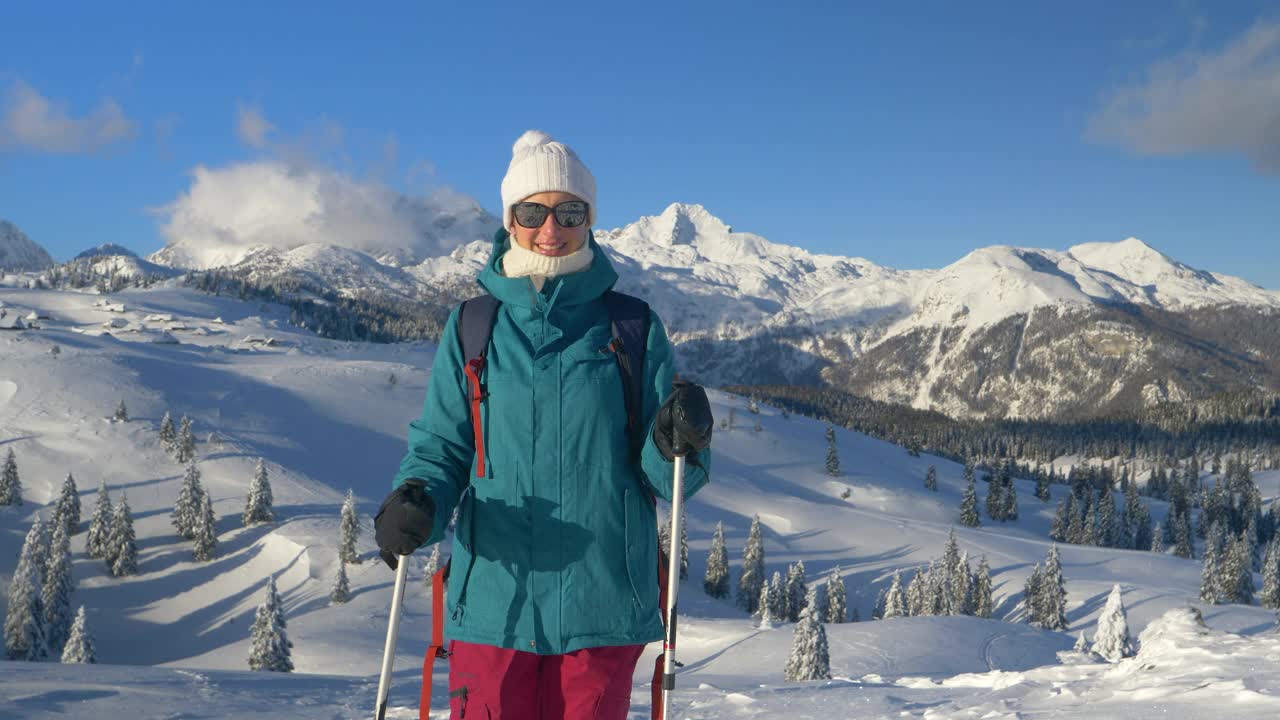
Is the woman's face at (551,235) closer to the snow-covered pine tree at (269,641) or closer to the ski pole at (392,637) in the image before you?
the ski pole at (392,637)

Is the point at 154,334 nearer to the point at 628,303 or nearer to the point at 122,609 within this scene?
the point at 122,609

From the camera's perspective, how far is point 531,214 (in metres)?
4.32

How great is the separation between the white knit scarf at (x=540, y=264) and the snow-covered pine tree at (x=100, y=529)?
6537cm

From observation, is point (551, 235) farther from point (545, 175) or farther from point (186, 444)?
point (186, 444)

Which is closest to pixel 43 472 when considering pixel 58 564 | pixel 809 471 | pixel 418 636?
pixel 58 564

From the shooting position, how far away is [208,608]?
178ft

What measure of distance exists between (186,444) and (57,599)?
34768 mm

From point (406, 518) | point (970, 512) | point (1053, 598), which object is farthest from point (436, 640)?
point (970, 512)

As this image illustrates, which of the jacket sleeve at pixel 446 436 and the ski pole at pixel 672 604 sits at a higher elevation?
the jacket sleeve at pixel 446 436

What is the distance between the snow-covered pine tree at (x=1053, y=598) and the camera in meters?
69.0

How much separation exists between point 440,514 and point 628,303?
1.39 metres

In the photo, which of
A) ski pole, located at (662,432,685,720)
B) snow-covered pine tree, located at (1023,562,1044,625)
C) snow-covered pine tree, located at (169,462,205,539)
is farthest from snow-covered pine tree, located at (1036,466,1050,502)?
ski pole, located at (662,432,685,720)

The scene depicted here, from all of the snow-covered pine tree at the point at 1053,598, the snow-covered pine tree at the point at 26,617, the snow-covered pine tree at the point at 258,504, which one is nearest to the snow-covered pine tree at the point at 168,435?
the snow-covered pine tree at the point at 258,504

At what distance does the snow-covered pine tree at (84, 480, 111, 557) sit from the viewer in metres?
57.6
